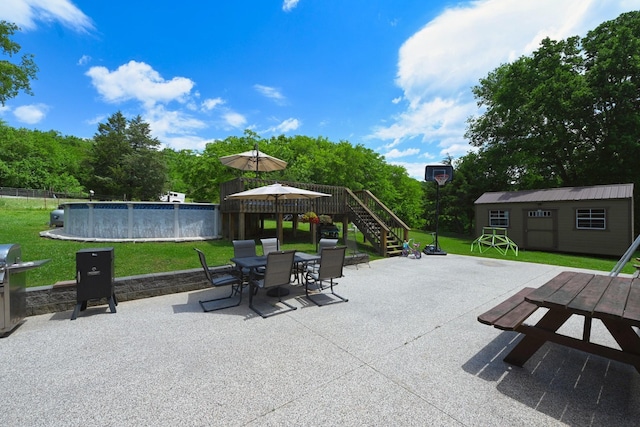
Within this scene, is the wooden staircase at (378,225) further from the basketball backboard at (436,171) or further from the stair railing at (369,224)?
the basketball backboard at (436,171)

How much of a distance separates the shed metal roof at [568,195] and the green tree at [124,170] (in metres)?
37.3

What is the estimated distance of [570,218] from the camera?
13766mm

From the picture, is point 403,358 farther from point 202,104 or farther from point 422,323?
point 202,104

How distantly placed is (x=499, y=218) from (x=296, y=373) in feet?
59.8

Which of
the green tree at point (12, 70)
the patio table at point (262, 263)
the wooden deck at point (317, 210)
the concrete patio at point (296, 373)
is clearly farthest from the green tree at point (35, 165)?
the concrete patio at point (296, 373)

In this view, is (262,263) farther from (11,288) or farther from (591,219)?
(591,219)

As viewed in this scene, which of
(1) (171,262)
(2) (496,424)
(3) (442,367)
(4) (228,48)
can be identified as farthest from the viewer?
(4) (228,48)

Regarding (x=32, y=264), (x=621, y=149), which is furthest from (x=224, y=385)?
(x=621, y=149)

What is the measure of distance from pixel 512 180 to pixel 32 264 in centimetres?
2973

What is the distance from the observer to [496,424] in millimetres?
1959

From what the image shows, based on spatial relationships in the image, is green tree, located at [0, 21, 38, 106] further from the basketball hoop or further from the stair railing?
the basketball hoop

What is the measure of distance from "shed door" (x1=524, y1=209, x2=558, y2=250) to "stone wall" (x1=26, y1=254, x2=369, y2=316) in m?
17.1

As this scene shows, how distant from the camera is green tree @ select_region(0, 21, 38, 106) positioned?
1295 centimetres

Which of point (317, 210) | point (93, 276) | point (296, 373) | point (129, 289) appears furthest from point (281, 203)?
point (296, 373)
